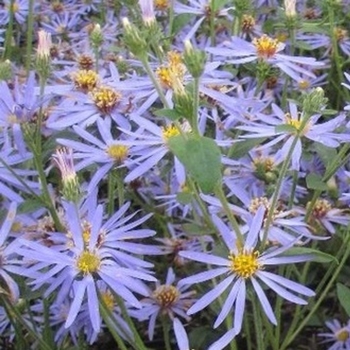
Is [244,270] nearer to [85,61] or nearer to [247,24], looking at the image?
[85,61]

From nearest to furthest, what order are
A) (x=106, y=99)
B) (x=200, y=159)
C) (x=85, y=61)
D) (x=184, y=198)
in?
(x=200, y=159) → (x=184, y=198) → (x=106, y=99) → (x=85, y=61)

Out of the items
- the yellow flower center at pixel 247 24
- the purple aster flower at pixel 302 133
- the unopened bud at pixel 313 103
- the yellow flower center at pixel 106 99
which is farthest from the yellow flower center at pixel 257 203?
the yellow flower center at pixel 247 24

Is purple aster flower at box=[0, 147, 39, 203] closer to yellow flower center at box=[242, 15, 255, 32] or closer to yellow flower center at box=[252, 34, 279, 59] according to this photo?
yellow flower center at box=[252, 34, 279, 59]

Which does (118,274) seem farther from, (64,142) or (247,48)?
(247,48)

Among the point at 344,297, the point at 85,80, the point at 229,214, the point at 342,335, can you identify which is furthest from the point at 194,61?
the point at 342,335

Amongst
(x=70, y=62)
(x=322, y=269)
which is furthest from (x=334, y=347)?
(x=70, y=62)

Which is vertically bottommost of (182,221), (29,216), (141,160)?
(182,221)

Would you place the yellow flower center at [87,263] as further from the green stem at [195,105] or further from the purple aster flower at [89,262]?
the green stem at [195,105]
